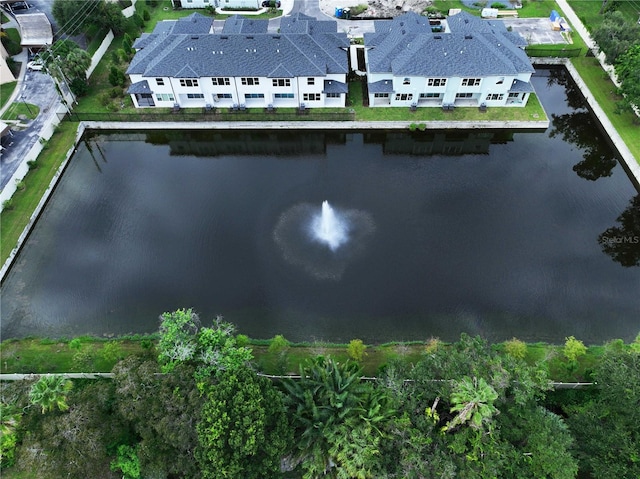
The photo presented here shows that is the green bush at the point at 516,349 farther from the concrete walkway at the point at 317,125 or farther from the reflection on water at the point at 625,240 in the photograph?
the concrete walkway at the point at 317,125

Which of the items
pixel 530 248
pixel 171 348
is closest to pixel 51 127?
pixel 171 348

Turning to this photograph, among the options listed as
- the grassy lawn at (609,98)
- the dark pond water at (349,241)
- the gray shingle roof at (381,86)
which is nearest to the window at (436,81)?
the gray shingle roof at (381,86)

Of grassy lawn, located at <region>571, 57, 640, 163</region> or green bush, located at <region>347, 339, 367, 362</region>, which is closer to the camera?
green bush, located at <region>347, 339, 367, 362</region>

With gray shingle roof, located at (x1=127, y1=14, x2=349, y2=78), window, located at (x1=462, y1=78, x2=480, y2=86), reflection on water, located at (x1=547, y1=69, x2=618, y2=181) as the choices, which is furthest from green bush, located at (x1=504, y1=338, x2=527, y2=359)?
gray shingle roof, located at (x1=127, y1=14, x2=349, y2=78)

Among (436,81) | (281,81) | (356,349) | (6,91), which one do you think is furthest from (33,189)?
(436,81)

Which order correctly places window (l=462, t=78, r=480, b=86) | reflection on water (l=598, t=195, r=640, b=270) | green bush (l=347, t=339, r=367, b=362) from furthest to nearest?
window (l=462, t=78, r=480, b=86)
reflection on water (l=598, t=195, r=640, b=270)
green bush (l=347, t=339, r=367, b=362)

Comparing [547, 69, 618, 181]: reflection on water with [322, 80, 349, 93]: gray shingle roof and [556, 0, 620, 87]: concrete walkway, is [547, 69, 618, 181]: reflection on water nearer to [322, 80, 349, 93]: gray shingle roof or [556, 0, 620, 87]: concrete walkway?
[556, 0, 620, 87]: concrete walkway

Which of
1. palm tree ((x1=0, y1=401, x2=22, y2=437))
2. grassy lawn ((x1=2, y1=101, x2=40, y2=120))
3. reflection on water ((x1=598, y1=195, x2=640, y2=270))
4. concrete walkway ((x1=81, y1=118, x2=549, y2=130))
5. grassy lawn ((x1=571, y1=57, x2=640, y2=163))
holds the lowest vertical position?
reflection on water ((x1=598, y1=195, x2=640, y2=270))

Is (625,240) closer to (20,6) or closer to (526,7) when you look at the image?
(526,7)
